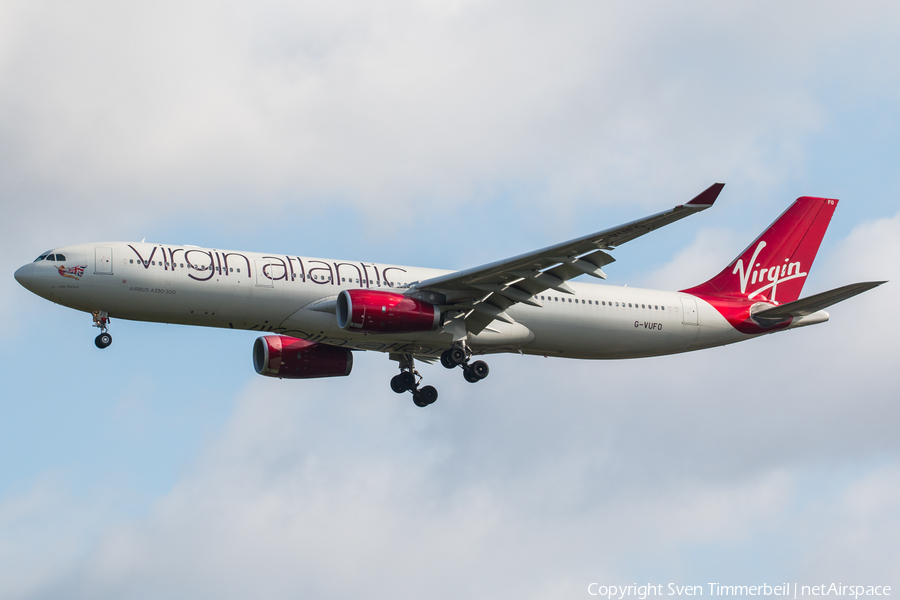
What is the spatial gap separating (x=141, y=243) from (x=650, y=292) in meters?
20.7

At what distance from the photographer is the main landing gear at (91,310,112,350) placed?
39594mm

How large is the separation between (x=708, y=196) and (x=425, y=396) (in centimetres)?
1862

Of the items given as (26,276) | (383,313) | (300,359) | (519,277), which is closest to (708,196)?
(519,277)

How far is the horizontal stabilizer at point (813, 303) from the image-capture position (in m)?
39.5

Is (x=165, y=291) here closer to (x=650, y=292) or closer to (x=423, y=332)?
(x=423, y=332)

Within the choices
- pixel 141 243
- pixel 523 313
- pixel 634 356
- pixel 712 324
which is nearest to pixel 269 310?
pixel 141 243

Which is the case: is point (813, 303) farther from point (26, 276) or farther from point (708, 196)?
point (26, 276)

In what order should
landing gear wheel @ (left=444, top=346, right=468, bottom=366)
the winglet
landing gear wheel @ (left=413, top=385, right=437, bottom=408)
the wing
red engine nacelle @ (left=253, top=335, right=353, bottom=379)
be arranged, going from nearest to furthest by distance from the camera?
the winglet → the wing → landing gear wheel @ (left=444, top=346, right=468, bottom=366) → red engine nacelle @ (left=253, top=335, right=353, bottom=379) → landing gear wheel @ (left=413, top=385, right=437, bottom=408)

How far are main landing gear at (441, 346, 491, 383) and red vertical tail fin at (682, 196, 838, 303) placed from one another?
10666mm

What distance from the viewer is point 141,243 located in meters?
40.3

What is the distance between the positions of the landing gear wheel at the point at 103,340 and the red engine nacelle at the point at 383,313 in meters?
8.28

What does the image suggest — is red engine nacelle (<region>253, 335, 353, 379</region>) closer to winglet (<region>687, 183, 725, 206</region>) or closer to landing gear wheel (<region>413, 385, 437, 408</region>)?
landing gear wheel (<region>413, 385, 437, 408</region>)

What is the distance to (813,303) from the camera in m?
44.0

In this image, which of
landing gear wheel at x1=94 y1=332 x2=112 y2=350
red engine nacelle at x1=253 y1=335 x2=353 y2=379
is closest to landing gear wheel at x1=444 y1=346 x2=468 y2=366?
red engine nacelle at x1=253 y1=335 x2=353 y2=379
